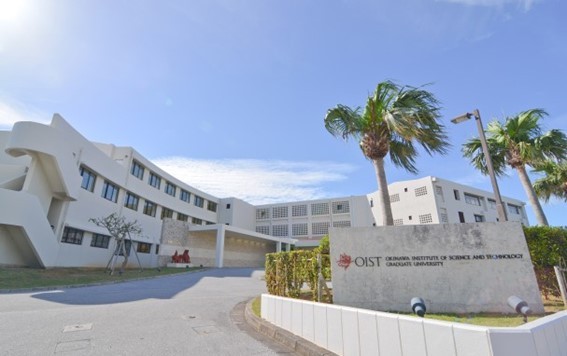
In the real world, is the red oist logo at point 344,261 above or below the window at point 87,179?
below

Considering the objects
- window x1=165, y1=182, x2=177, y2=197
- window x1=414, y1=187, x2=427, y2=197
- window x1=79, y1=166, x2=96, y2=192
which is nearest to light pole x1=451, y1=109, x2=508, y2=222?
window x1=79, y1=166, x2=96, y2=192

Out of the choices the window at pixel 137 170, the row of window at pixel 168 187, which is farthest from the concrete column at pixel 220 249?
the window at pixel 137 170

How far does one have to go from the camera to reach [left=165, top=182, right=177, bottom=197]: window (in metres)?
33.2

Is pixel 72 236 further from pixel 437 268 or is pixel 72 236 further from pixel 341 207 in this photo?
pixel 341 207

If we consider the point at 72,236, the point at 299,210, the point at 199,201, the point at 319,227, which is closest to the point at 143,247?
the point at 72,236

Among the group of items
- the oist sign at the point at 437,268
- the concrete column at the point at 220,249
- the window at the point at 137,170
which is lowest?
the oist sign at the point at 437,268

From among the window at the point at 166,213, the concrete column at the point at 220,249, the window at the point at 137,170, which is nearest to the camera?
the window at the point at 137,170

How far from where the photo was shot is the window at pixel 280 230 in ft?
150

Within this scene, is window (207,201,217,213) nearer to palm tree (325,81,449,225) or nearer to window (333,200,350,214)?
window (333,200,350,214)

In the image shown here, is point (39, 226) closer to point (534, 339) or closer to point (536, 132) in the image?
point (534, 339)

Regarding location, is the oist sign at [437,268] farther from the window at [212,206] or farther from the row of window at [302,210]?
the window at [212,206]

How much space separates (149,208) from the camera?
29562 millimetres

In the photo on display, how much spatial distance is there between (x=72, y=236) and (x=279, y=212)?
100 ft

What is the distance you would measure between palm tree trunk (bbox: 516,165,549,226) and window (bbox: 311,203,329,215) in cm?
3268
